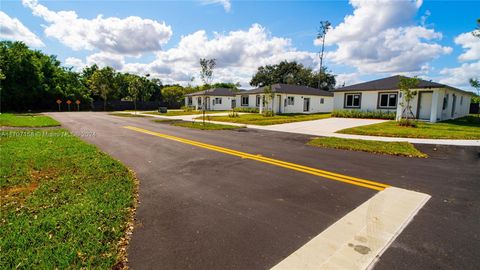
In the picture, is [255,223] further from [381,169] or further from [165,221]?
[381,169]

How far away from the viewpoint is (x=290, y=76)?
197 ft

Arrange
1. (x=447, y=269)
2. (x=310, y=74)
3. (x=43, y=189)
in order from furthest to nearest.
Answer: (x=310, y=74) < (x=43, y=189) < (x=447, y=269)

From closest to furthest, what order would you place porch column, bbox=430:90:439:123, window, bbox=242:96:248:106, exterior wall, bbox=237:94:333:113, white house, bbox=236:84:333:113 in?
porch column, bbox=430:90:439:123 < white house, bbox=236:84:333:113 < exterior wall, bbox=237:94:333:113 < window, bbox=242:96:248:106

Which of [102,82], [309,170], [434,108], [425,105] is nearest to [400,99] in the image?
[425,105]

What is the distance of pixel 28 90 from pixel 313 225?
4832cm

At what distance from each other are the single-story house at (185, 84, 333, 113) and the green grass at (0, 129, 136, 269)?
23.2 m

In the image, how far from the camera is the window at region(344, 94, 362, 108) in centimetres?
2544

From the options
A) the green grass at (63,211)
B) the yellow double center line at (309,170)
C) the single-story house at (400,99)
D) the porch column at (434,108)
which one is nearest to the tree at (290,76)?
the single-story house at (400,99)

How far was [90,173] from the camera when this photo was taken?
5973 millimetres

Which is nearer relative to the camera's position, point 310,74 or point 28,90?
point 28,90

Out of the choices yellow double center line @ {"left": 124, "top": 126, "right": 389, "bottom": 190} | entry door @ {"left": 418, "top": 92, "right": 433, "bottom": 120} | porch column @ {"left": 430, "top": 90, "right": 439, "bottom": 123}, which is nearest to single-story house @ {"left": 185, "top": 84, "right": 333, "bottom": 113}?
entry door @ {"left": 418, "top": 92, "right": 433, "bottom": 120}

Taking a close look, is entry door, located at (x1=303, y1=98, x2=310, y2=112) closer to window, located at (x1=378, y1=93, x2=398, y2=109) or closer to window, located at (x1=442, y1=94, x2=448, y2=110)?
window, located at (x1=378, y1=93, x2=398, y2=109)

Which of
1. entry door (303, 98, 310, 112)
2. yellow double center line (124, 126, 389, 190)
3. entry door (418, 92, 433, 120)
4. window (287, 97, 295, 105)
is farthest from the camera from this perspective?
entry door (303, 98, 310, 112)

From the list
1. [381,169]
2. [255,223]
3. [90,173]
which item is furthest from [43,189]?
[381,169]
